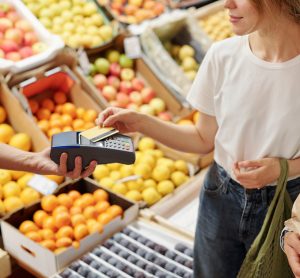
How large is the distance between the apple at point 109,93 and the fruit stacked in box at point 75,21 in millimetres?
284

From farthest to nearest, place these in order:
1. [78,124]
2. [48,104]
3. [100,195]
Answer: [48,104] → [78,124] → [100,195]

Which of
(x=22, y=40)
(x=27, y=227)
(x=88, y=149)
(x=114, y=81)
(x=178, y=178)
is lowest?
(x=178, y=178)

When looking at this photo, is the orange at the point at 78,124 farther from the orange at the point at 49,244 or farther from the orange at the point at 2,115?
the orange at the point at 49,244

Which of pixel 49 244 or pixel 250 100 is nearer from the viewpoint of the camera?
pixel 250 100

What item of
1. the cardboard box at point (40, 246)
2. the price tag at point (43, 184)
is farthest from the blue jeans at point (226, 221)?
the price tag at point (43, 184)

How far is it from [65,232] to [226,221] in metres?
0.87

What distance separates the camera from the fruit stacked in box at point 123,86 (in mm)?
3252

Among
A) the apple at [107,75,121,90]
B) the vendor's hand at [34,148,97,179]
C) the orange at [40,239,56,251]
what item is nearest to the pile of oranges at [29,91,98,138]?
the apple at [107,75,121,90]

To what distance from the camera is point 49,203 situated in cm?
239

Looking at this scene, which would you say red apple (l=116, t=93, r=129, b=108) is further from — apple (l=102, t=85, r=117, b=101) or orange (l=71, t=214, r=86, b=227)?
orange (l=71, t=214, r=86, b=227)

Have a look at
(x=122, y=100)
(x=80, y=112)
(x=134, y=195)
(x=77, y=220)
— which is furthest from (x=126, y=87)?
(x=77, y=220)

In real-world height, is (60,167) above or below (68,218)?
above

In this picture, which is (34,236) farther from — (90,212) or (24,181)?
(24,181)

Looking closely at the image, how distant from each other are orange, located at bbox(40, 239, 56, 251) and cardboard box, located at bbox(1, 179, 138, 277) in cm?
5
